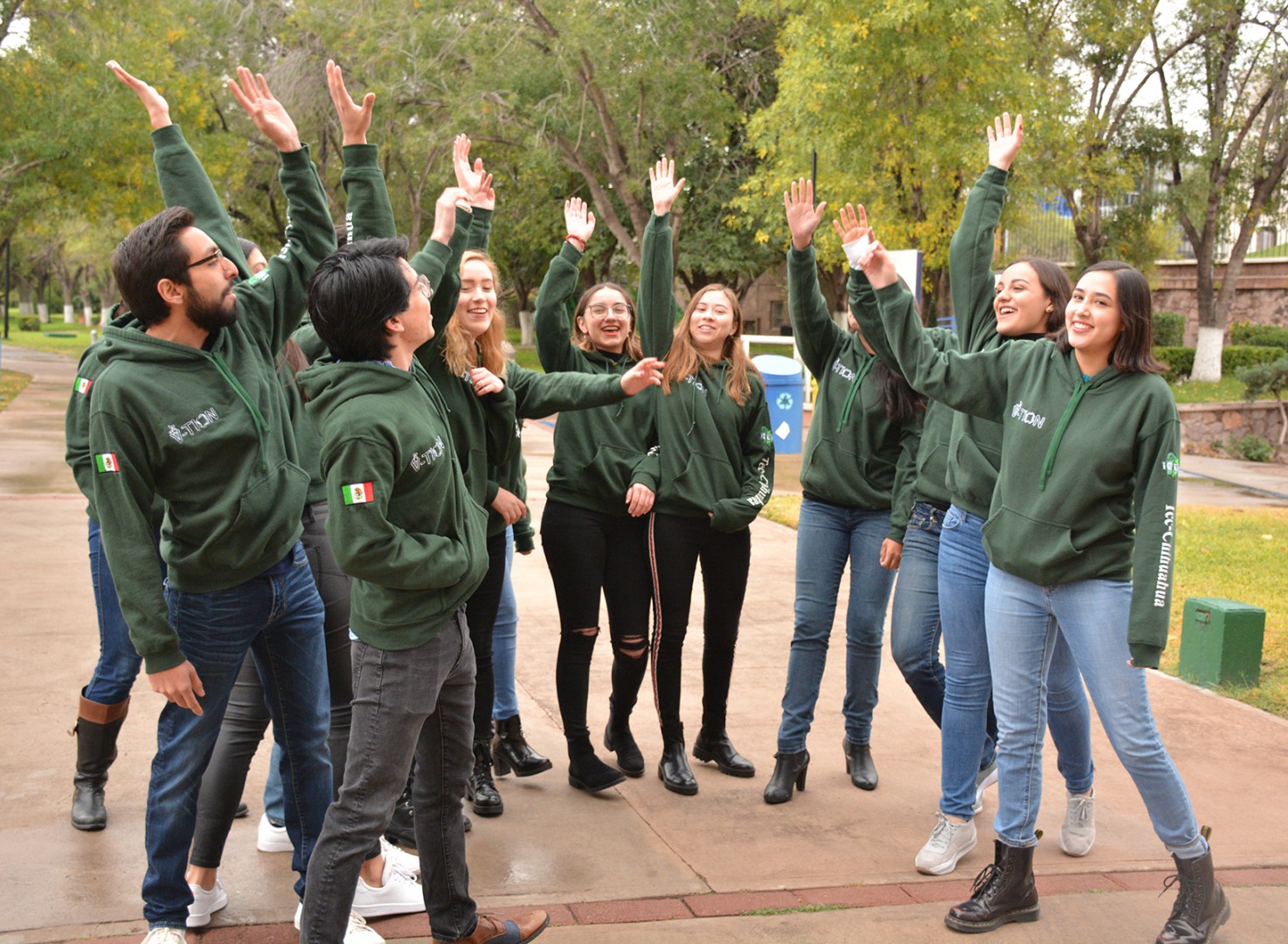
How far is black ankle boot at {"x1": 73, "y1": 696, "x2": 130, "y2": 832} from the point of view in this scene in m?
4.21

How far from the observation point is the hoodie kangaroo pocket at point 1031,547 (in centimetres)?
358

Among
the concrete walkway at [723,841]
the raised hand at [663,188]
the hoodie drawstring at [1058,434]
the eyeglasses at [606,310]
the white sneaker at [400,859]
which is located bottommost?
the concrete walkway at [723,841]

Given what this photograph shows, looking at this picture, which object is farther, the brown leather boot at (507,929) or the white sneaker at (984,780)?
the white sneaker at (984,780)

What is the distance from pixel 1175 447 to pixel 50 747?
4.22m

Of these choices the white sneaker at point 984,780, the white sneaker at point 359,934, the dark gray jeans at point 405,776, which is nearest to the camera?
the dark gray jeans at point 405,776

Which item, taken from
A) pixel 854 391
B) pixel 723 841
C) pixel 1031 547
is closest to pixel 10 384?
pixel 854 391

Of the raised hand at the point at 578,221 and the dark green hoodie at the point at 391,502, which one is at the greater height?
the raised hand at the point at 578,221

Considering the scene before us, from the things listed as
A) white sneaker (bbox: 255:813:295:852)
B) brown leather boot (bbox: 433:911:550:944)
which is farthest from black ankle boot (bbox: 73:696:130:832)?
brown leather boot (bbox: 433:911:550:944)

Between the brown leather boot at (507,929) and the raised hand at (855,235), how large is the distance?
2.21 metres

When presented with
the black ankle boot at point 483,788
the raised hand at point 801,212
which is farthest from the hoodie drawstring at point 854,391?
the black ankle boot at point 483,788

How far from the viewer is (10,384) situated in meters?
22.5

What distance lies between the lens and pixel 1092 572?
141 inches

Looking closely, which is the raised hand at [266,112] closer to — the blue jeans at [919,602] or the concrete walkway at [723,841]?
the concrete walkway at [723,841]

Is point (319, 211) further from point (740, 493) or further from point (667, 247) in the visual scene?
point (740, 493)
